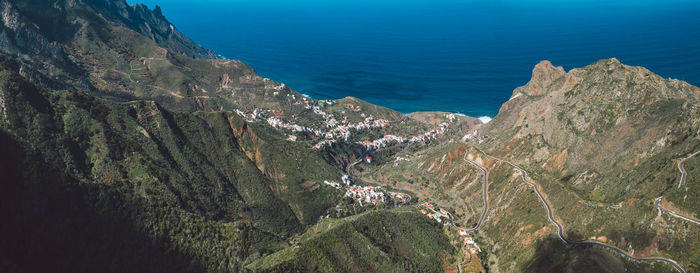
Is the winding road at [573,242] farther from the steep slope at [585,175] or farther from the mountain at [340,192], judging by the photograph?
the steep slope at [585,175]

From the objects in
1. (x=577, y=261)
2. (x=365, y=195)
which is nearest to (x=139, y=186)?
(x=365, y=195)

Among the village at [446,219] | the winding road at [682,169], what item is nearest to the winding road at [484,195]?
the village at [446,219]

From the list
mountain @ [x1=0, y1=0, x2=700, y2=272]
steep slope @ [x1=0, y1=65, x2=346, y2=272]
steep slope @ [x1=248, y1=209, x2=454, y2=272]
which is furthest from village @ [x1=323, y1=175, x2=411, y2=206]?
steep slope @ [x1=248, y1=209, x2=454, y2=272]

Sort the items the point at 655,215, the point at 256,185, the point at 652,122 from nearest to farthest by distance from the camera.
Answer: the point at 655,215, the point at 652,122, the point at 256,185

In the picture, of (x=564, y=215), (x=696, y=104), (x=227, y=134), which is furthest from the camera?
(x=227, y=134)

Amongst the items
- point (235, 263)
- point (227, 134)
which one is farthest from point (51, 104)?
point (235, 263)

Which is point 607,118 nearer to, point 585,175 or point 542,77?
point 585,175

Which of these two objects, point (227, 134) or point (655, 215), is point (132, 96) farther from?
point (655, 215)
